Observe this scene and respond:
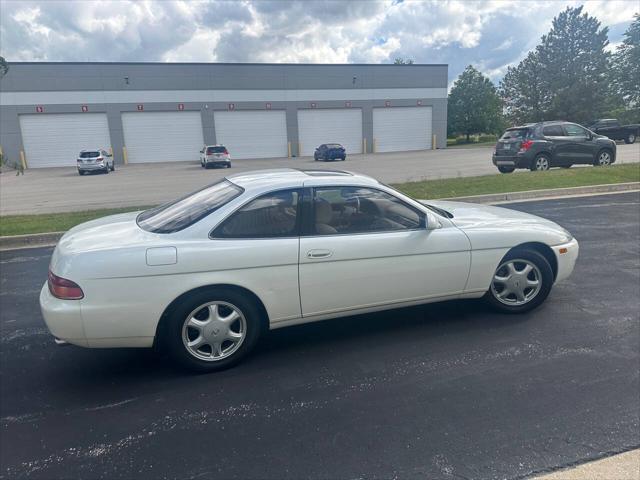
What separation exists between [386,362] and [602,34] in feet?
203

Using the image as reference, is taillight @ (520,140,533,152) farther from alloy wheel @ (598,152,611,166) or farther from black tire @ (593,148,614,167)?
alloy wheel @ (598,152,611,166)

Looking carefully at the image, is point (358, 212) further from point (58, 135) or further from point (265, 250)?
point (58, 135)

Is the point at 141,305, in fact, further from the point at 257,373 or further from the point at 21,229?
the point at 21,229

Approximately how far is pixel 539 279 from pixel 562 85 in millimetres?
56401

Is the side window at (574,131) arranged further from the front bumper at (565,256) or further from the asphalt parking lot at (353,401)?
the front bumper at (565,256)

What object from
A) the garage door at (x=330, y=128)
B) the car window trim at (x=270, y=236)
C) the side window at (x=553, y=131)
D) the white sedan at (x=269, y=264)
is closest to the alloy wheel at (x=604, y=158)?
the side window at (x=553, y=131)

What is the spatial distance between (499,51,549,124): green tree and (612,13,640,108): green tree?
27.0ft

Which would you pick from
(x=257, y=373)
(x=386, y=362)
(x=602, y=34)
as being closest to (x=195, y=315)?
(x=257, y=373)

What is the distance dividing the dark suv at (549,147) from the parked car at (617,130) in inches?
841

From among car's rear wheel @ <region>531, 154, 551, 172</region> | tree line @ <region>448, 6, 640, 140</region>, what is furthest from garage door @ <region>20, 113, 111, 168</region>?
tree line @ <region>448, 6, 640, 140</region>

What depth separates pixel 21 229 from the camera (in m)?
8.71

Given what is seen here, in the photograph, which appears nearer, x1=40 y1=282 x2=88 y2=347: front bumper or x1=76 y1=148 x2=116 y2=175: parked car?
x1=40 y1=282 x2=88 y2=347: front bumper

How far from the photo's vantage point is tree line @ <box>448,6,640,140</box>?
4634 centimetres

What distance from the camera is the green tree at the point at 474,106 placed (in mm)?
60719
